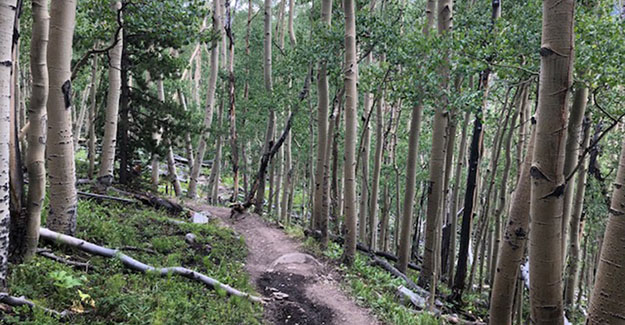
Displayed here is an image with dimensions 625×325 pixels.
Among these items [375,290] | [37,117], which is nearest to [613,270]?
[37,117]

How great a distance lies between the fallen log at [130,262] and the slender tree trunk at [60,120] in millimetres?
344

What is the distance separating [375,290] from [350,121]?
3451mm

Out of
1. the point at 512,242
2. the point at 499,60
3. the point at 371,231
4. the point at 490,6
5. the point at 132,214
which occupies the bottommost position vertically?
the point at 371,231

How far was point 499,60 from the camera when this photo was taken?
5.79m

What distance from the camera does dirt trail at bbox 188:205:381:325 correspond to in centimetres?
605

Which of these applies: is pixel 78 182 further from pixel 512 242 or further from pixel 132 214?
pixel 512 242

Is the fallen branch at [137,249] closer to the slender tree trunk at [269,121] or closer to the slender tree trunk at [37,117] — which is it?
the slender tree trunk at [37,117]

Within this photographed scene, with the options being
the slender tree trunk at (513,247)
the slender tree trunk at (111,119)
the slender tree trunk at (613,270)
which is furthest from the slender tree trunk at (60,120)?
the slender tree trunk at (613,270)

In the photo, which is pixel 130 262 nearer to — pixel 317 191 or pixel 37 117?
pixel 37 117

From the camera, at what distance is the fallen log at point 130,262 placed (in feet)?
15.5

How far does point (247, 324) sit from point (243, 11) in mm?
26030

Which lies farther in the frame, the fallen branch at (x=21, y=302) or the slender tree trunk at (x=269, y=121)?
the slender tree trunk at (x=269, y=121)

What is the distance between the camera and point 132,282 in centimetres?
469

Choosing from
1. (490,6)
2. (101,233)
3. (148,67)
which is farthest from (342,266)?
(148,67)
